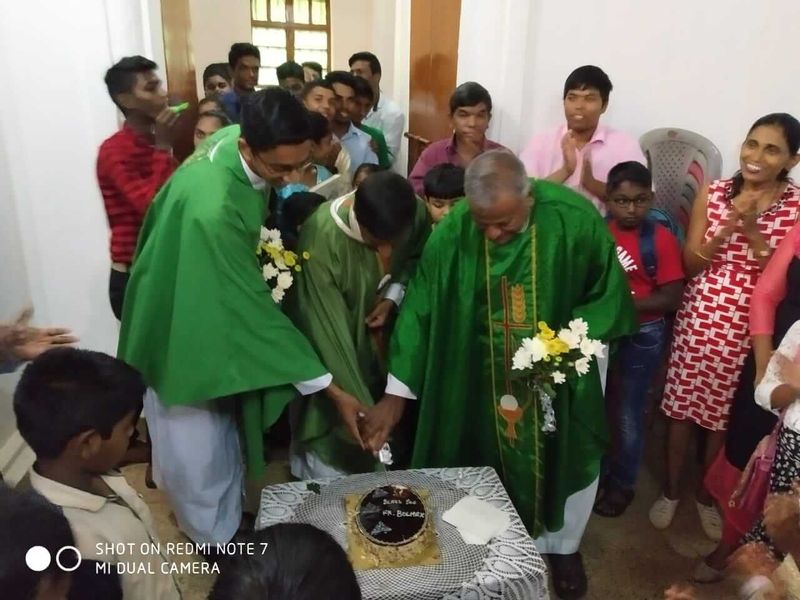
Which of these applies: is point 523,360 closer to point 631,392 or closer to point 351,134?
point 631,392

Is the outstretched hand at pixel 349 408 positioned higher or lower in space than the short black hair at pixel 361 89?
lower

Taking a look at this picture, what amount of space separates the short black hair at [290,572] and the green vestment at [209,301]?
113 centimetres

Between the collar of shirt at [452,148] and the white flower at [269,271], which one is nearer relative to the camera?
the white flower at [269,271]

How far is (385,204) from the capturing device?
7.32ft

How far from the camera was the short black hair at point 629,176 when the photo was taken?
2.84 m

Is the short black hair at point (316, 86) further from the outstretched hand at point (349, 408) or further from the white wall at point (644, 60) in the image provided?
the outstretched hand at point (349, 408)

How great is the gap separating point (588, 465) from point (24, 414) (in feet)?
6.11

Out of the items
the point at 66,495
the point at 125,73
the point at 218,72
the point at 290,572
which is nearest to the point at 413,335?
the point at 66,495

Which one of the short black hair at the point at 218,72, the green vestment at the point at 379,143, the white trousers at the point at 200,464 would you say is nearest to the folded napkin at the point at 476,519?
the white trousers at the point at 200,464

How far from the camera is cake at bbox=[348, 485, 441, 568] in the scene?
194 centimetres

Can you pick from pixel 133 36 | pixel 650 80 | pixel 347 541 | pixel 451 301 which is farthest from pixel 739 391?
pixel 133 36

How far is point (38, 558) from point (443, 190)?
2.00 m

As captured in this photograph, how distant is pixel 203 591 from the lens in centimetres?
271

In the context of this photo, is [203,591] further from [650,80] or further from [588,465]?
[650,80]
